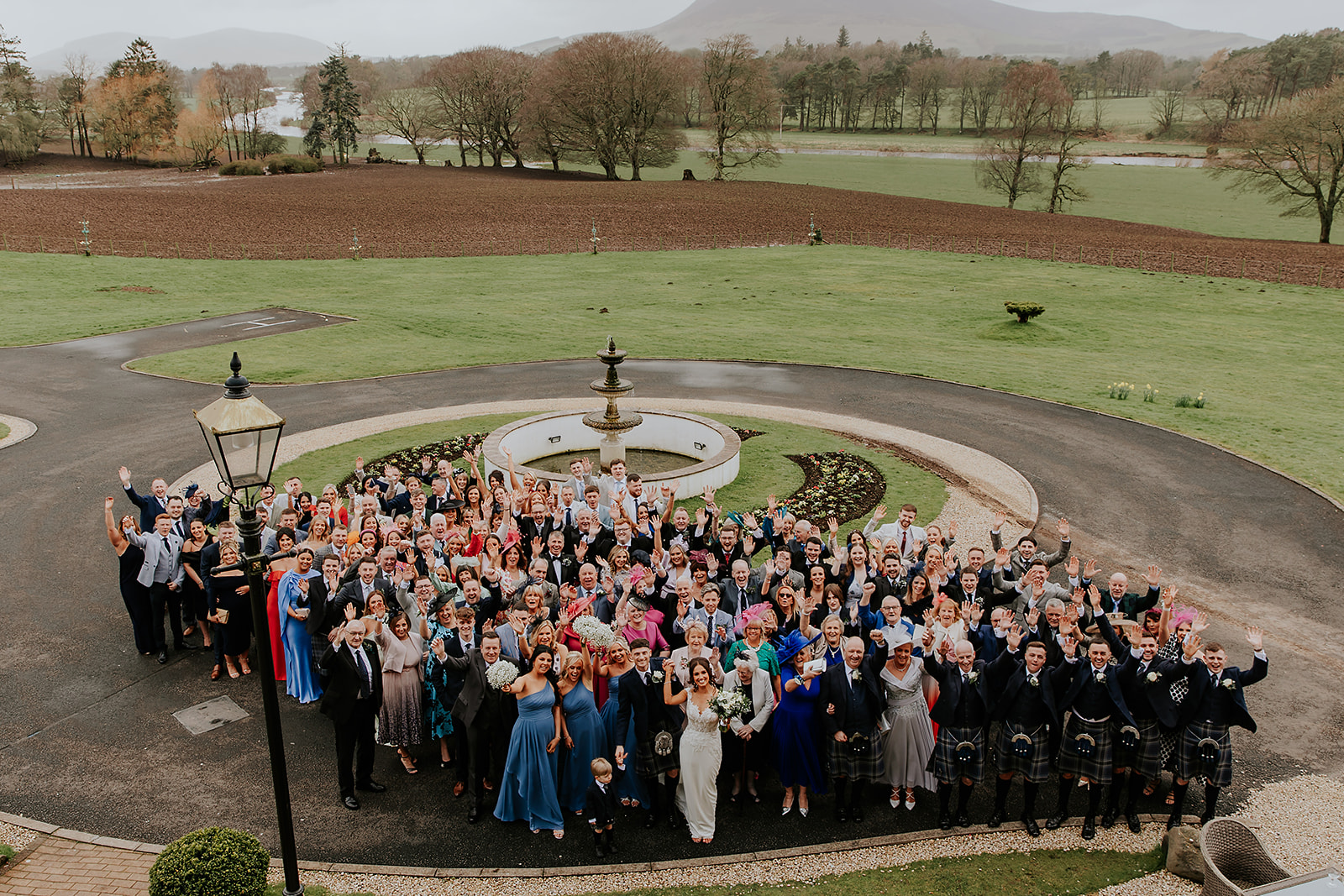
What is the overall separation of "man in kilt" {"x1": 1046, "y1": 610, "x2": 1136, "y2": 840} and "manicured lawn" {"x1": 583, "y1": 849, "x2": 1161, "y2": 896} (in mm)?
427

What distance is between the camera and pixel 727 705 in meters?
8.02

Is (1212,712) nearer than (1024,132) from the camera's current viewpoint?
Yes

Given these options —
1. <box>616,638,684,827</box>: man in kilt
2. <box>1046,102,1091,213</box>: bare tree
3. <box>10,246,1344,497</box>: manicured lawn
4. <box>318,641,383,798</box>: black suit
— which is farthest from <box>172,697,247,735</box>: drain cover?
<box>1046,102,1091,213</box>: bare tree

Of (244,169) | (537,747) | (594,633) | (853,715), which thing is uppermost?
(244,169)

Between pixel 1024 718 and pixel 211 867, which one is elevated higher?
pixel 1024 718

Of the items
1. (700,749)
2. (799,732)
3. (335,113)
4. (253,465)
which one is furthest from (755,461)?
(335,113)

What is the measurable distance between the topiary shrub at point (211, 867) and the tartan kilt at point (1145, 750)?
24.6 ft

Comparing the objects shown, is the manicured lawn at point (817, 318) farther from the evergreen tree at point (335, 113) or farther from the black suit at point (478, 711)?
the evergreen tree at point (335, 113)

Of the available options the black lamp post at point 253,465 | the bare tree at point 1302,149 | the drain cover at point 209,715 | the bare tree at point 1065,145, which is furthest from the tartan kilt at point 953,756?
the bare tree at point 1065,145

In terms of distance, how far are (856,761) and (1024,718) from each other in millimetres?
1592

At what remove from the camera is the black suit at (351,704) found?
8758 millimetres

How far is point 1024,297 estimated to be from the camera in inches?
1531

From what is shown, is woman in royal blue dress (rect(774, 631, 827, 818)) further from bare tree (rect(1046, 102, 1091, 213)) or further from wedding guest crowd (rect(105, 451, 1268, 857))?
bare tree (rect(1046, 102, 1091, 213))

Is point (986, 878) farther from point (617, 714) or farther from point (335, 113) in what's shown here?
point (335, 113)
